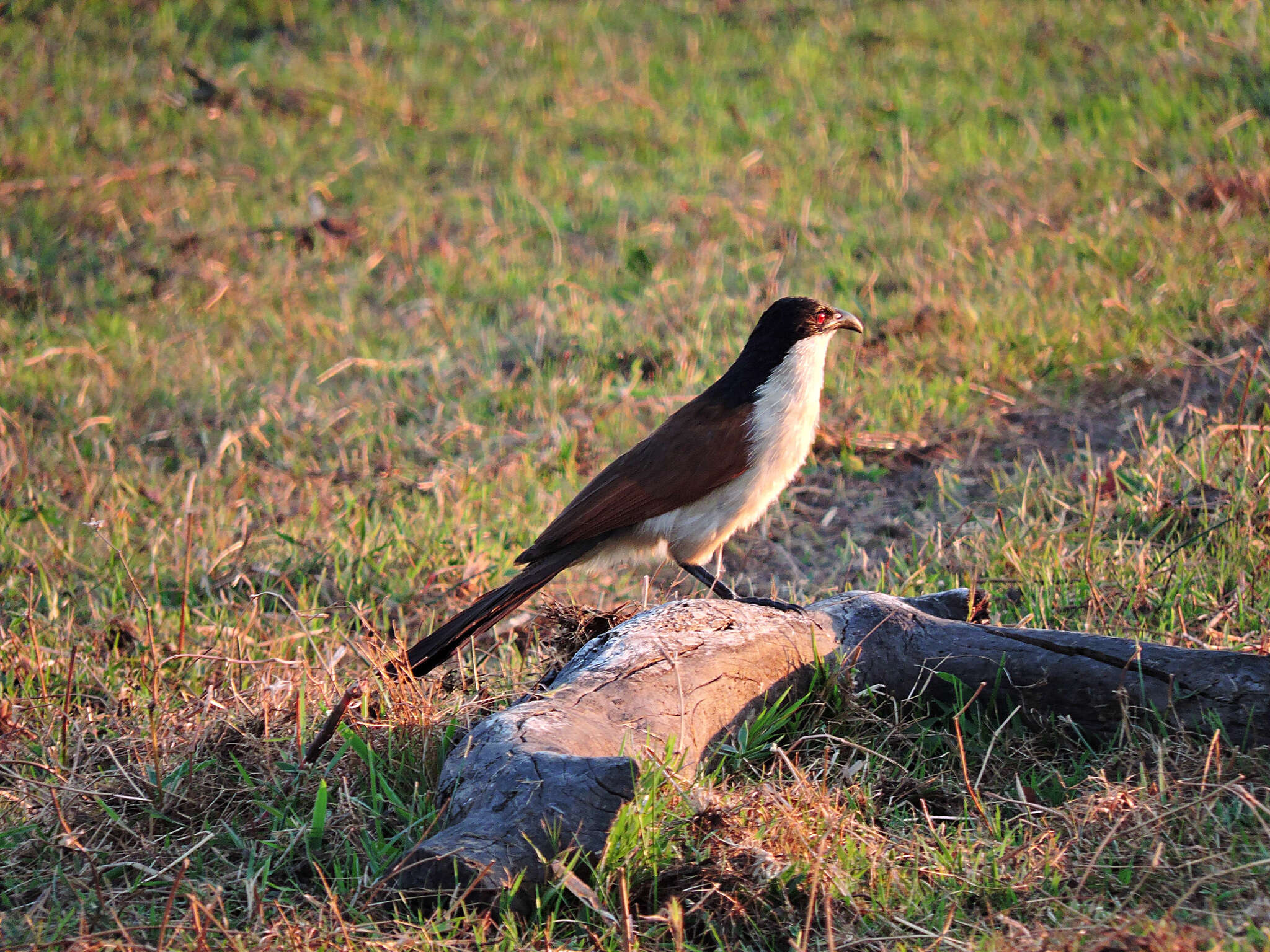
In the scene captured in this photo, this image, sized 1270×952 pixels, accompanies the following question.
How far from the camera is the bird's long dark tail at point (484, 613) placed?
10.4ft

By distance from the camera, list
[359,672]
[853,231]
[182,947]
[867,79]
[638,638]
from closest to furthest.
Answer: [182,947], [638,638], [359,672], [853,231], [867,79]

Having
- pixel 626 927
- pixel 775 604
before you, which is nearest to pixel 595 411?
pixel 775 604

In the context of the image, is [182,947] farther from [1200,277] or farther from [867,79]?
[867,79]

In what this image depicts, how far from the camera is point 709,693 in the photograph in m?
2.67

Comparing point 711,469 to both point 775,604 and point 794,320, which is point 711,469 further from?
point 775,604

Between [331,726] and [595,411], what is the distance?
9.57ft

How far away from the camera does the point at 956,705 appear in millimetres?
2834

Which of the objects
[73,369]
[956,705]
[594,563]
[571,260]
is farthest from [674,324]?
[956,705]

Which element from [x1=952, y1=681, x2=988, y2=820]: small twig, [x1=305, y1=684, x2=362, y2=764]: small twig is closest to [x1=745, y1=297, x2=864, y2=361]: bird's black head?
[x1=952, y1=681, x2=988, y2=820]: small twig

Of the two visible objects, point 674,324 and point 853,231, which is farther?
point 853,231

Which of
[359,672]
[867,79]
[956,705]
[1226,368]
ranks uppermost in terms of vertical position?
[867,79]

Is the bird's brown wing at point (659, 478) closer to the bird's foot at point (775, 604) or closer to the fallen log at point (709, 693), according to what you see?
the bird's foot at point (775, 604)

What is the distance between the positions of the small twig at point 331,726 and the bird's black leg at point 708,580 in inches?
49.4

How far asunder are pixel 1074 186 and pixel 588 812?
576 cm
